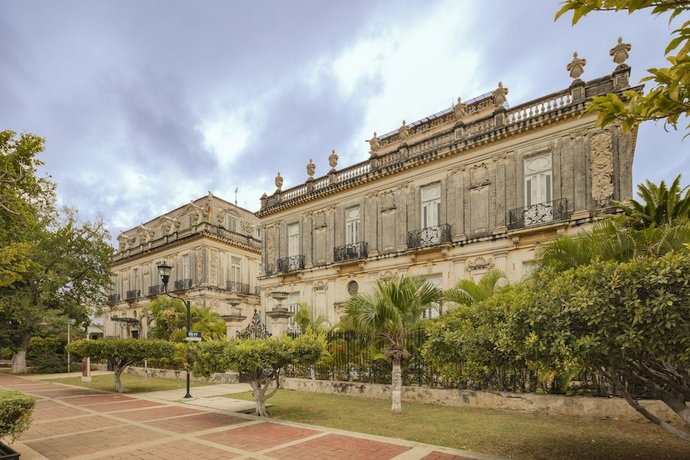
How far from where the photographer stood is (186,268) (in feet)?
107

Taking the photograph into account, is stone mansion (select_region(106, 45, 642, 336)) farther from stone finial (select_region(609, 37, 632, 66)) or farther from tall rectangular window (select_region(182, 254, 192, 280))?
tall rectangular window (select_region(182, 254, 192, 280))

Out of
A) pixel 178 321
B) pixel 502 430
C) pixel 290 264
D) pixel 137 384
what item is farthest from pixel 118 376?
pixel 502 430

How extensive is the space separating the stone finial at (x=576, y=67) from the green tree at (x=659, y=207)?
7478mm

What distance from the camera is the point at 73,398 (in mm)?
14375

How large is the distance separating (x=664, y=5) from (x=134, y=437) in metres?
10.1

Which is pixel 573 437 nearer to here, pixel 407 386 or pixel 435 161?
pixel 407 386

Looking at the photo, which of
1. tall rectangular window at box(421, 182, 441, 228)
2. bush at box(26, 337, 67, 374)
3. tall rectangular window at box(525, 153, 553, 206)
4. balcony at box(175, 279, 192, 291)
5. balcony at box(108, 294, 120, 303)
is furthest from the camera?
balcony at box(108, 294, 120, 303)

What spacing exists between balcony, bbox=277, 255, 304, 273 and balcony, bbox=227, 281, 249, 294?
828 centimetres

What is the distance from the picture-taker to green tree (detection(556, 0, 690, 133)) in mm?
2477

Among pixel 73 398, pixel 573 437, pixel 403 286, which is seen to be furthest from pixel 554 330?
pixel 73 398

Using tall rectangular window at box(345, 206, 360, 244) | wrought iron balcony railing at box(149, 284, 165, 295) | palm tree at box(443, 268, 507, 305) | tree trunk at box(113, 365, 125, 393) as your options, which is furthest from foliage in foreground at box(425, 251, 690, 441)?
wrought iron balcony railing at box(149, 284, 165, 295)

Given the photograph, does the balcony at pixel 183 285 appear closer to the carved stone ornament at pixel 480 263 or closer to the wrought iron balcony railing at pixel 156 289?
the wrought iron balcony railing at pixel 156 289

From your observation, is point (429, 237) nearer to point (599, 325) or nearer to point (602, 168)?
point (602, 168)

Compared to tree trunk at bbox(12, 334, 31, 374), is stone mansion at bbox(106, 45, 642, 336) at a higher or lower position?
higher
